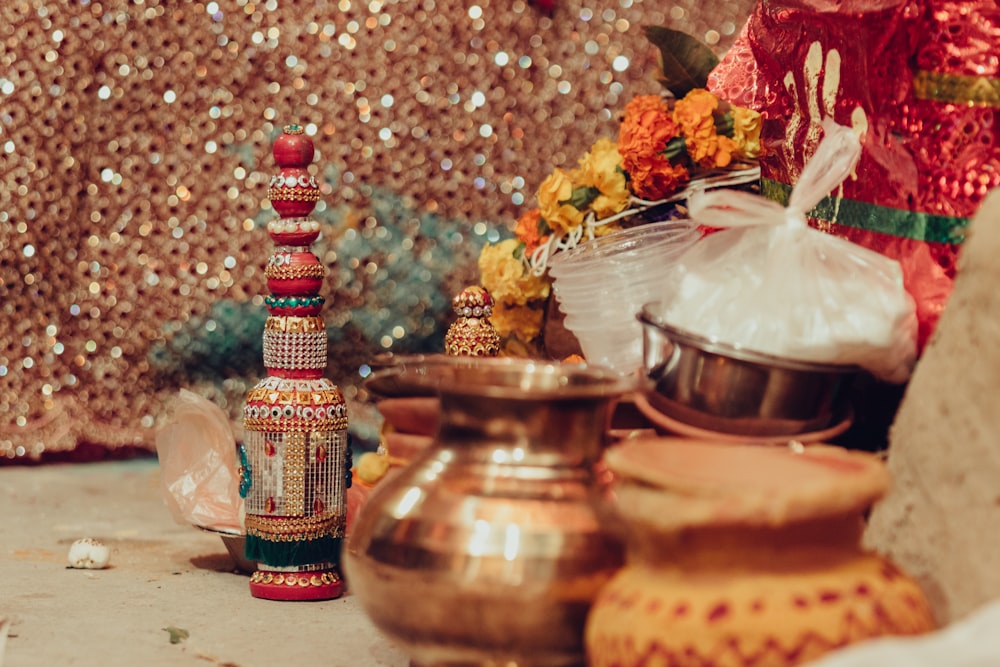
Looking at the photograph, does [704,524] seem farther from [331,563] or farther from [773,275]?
[331,563]

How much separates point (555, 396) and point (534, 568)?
7.8 inches

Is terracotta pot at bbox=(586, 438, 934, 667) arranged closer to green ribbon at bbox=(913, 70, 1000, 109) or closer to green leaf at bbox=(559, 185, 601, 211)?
green ribbon at bbox=(913, 70, 1000, 109)

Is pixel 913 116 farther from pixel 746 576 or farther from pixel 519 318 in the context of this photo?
pixel 519 318

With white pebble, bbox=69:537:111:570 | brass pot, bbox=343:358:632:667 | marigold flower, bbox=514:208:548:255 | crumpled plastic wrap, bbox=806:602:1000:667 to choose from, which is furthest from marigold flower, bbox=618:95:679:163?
crumpled plastic wrap, bbox=806:602:1000:667

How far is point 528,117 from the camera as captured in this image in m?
3.71

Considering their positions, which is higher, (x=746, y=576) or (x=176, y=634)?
(x=746, y=576)

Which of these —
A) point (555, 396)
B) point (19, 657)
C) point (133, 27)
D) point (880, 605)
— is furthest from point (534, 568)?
point (133, 27)

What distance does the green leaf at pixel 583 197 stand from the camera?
9.27 ft

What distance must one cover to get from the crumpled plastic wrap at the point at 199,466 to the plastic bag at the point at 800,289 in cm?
Answer: 104

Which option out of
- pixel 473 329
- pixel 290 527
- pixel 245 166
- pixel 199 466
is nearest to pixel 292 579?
pixel 290 527

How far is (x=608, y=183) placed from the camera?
9.12 feet

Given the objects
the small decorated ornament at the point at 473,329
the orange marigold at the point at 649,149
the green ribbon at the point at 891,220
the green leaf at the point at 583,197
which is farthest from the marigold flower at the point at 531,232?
the green ribbon at the point at 891,220

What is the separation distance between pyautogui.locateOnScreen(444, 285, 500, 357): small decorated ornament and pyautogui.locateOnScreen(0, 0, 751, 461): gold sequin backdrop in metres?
1.33

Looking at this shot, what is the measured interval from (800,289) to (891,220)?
251 mm
